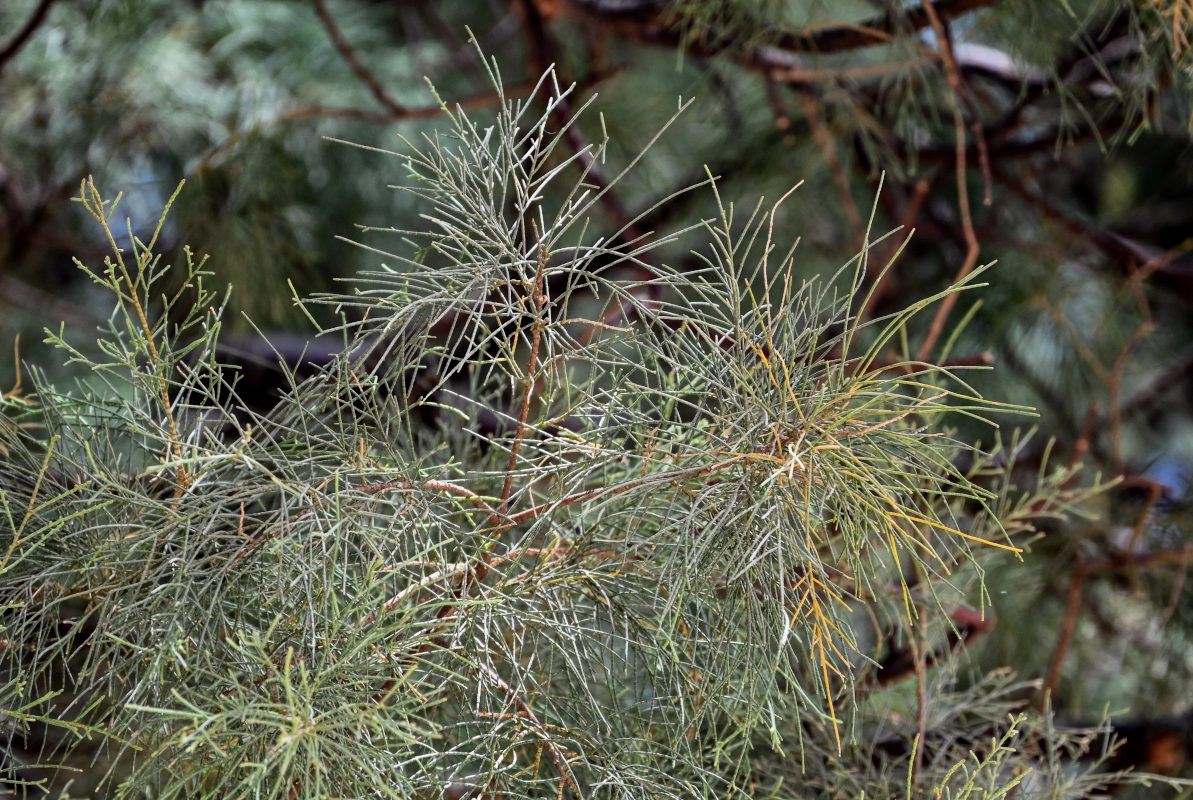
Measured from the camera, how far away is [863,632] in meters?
0.98

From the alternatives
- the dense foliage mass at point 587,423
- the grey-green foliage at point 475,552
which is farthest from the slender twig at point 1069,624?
the grey-green foliage at point 475,552

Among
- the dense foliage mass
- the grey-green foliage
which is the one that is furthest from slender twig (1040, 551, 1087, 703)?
the grey-green foliage

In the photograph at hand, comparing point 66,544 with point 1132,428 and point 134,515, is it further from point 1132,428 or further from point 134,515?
point 1132,428

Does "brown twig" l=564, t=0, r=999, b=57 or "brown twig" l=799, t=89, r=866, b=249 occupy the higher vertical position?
"brown twig" l=564, t=0, r=999, b=57

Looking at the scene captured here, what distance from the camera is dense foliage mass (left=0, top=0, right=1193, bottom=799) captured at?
0.42m

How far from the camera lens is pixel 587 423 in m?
0.49

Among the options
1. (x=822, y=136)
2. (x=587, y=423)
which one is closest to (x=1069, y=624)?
(x=822, y=136)

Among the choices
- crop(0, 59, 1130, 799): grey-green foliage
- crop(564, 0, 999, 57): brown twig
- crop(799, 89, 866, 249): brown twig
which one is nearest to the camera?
crop(0, 59, 1130, 799): grey-green foliage

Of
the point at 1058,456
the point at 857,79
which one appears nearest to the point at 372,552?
the point at 857,79

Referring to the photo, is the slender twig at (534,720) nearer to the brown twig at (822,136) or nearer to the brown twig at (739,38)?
the brown twig at (739,38)

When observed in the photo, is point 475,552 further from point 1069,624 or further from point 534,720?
point 1069,624

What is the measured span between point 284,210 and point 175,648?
1.06m

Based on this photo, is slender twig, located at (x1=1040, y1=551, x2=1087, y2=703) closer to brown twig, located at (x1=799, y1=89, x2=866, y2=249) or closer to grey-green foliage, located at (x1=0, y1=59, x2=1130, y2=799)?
brown twig, located at (x1=799, y1=89, x2=866, y2=249)

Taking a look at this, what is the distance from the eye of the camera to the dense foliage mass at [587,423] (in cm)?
42
